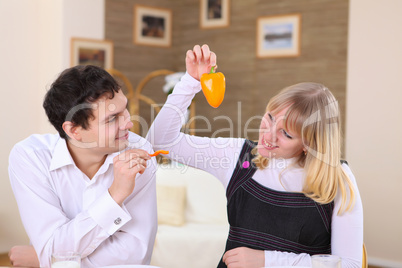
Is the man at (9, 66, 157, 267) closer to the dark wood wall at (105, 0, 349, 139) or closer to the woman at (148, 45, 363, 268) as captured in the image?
the woman at (148, 45, 363, 268)

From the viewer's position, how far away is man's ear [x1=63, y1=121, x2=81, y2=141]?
5.56ft

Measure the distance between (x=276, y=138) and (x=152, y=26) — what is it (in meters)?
4.06

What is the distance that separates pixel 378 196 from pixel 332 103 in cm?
282

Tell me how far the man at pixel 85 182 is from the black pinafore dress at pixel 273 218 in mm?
310

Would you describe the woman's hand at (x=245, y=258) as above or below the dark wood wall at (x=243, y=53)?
below

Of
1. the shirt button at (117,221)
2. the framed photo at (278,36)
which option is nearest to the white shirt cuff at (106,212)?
the shirt button at (117,221)

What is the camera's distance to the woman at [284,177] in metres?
1.64

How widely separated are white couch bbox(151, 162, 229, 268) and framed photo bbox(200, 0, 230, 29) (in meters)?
1.86

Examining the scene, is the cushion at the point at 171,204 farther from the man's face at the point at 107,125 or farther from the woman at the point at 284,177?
the man's face at the point at 107,125

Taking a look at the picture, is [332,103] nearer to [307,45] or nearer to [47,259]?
[47,259]

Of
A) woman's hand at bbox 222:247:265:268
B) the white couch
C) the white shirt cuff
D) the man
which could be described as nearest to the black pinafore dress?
woman's hand at bbox 222:247:265:268

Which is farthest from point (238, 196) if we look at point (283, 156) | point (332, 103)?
point (332, 103)

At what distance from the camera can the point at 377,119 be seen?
4281 millimetres

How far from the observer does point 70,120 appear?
66.2 inches
